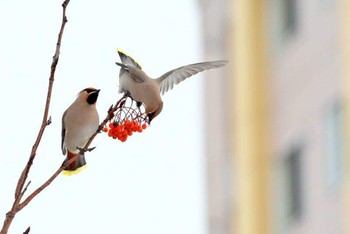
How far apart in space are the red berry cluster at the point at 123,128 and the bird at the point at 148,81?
0.07 meters

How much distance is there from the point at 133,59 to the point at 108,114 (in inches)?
16.6

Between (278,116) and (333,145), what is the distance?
116 inches

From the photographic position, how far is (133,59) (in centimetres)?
311

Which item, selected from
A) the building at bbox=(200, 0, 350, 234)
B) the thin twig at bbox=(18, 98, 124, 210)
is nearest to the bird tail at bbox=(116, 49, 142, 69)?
the thin twig at bbox=(18, 98, 124, 210)

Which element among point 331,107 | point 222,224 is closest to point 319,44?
point 331,107

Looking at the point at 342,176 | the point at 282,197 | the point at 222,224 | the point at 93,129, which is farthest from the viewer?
the point at 222,224

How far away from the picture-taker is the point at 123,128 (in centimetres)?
297

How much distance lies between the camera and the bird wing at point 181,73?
3.09 m

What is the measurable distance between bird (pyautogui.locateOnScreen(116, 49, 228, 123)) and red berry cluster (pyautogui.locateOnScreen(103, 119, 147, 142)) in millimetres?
73

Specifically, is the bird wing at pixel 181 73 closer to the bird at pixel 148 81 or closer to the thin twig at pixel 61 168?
the bird at pixel 148 81

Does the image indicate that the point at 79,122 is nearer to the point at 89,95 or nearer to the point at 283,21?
the point at 89,95

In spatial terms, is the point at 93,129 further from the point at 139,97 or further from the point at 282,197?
Result: the point at 282,197

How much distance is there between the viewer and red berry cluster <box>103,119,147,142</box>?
2.92 meters

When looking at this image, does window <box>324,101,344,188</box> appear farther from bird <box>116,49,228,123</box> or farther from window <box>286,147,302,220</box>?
bird <box>116,49,228,123</box>
